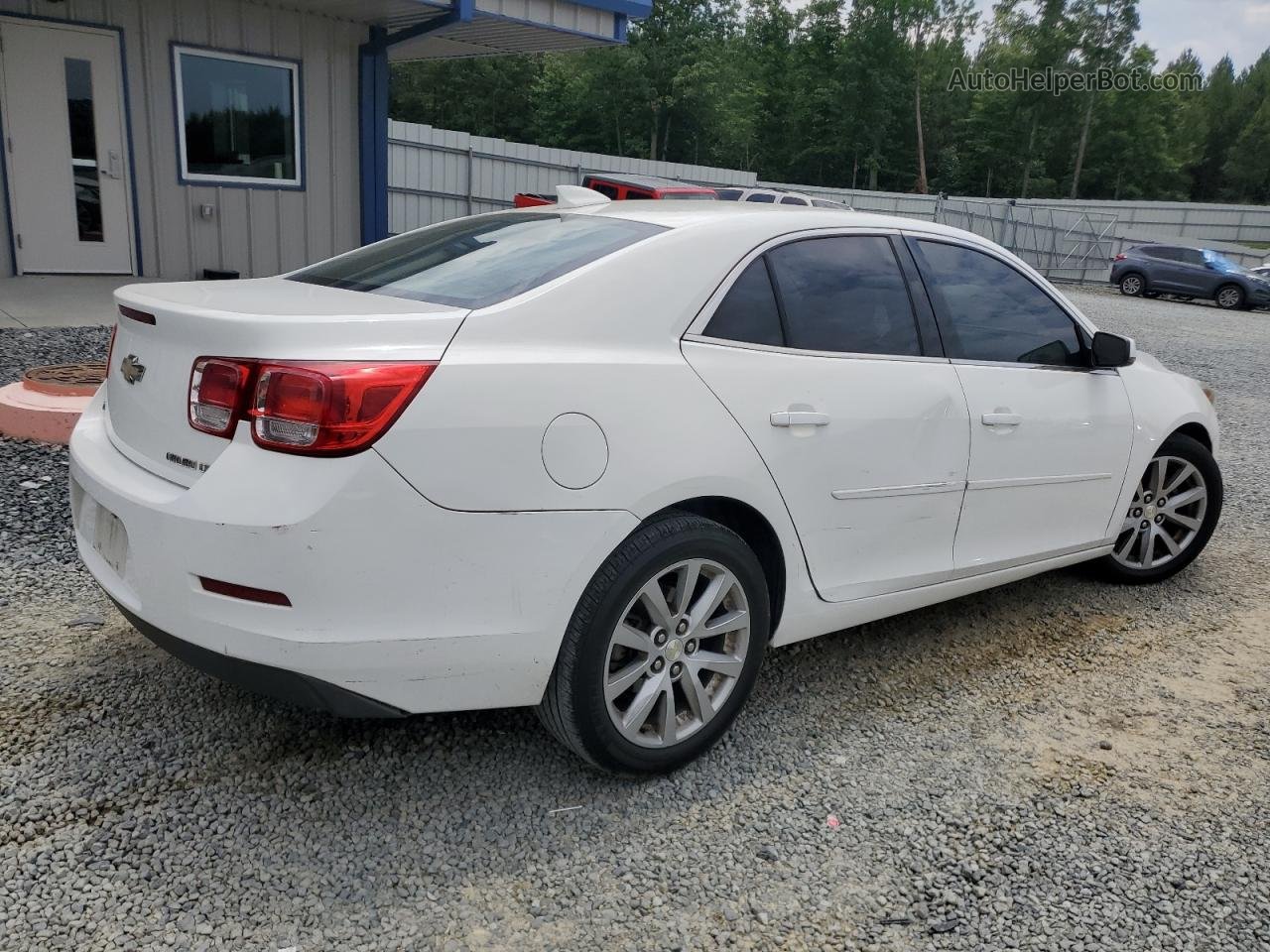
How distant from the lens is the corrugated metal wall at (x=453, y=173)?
2088 cm

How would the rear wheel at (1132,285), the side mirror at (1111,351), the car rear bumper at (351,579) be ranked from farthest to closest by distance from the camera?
the rear wheel at (1132,285) → the side mirror at (1111,351) → the car rear bumper at (351,579)

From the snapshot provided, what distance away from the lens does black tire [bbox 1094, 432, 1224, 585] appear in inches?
180

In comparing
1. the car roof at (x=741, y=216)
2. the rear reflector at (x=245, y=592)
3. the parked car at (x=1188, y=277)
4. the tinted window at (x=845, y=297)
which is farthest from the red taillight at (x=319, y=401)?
the parked car at (x=1188, y=277)

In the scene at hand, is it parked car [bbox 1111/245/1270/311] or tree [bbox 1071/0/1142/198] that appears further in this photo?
tree [bbox 1071/0/1142/198]

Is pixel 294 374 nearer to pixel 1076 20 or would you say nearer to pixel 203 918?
pixel 203 918

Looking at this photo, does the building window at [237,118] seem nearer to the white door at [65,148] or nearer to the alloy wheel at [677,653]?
the white door at [65,148]

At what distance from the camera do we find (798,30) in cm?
6556

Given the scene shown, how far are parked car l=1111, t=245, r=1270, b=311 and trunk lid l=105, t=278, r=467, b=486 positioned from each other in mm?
26717

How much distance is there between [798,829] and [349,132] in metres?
10.6

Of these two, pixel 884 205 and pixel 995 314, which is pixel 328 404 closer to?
pixel 995 314

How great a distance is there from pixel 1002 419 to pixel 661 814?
1856mm

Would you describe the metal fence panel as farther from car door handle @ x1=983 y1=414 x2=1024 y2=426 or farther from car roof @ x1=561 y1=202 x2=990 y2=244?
car door handle @ x1=983 y1=414 x2=1024 y2=426

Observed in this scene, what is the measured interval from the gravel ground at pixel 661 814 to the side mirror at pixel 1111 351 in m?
1.18

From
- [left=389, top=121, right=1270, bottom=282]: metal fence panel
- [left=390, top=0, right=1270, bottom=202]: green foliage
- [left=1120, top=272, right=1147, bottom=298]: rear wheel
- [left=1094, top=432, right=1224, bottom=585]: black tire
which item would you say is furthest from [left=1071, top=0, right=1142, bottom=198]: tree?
[left=1094, top=432, right=1224, bottom=585]: black tire
